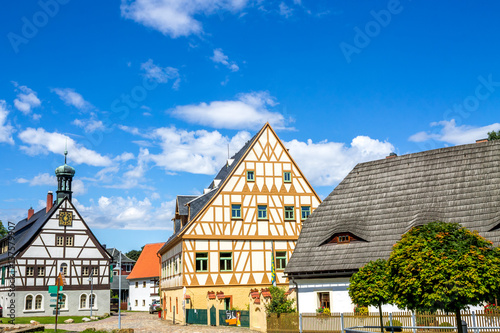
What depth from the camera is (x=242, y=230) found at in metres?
38.7

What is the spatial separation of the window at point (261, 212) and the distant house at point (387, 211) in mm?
9008

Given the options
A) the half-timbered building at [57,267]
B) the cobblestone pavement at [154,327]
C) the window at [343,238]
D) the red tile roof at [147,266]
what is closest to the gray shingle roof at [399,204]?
the window at [343,238]

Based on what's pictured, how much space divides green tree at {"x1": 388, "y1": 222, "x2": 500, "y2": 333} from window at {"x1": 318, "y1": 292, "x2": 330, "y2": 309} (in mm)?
13055

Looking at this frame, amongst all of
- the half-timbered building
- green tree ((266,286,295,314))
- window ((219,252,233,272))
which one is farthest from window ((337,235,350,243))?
the half-timbered building

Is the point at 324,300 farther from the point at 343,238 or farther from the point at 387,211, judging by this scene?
the point at 387,211

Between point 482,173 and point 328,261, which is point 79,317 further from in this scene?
point 482,173

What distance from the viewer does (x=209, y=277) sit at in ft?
121

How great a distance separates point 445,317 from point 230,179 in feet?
69.3

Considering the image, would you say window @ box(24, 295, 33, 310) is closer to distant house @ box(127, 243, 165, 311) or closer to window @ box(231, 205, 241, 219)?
distant house @ box(127, 243, 165, 311)

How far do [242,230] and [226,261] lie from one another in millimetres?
2653

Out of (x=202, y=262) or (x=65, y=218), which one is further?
(x=65, y=218)

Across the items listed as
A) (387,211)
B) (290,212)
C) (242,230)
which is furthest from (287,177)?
(387,211)

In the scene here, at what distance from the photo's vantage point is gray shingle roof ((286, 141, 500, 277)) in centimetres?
2573

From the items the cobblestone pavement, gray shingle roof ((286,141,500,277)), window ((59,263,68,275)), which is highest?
gray shingle roof ((286,141,500,277))
